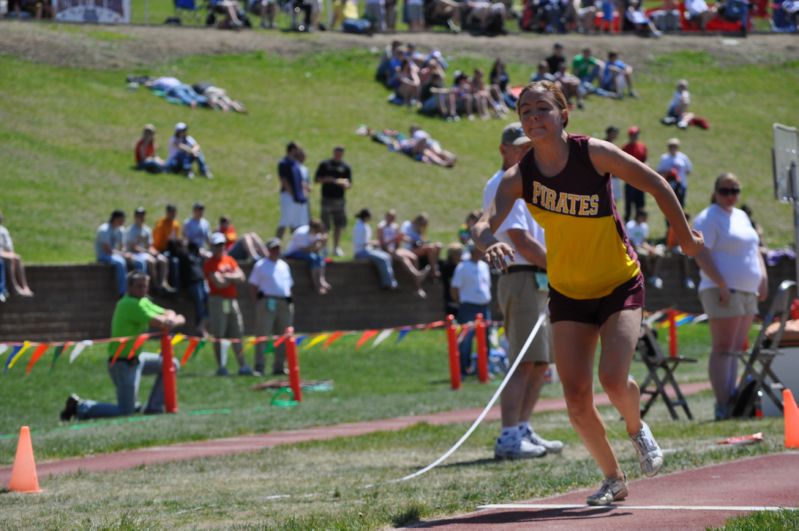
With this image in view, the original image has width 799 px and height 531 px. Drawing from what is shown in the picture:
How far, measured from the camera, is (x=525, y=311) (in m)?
9.81

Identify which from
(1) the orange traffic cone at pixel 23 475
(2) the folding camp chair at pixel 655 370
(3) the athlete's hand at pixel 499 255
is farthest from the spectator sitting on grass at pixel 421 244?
(3) the athlete's hand at pixel 499 255

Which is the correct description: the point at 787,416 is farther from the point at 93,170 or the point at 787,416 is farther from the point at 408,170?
the point at 408,170

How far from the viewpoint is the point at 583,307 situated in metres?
7.00

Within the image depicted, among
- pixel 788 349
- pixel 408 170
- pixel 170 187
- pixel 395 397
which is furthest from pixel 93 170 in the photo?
pixel 788 349

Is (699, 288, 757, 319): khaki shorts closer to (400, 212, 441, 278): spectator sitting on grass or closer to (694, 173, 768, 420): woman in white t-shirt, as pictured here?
(694, 173, 768, 420): woman in white t-shirt

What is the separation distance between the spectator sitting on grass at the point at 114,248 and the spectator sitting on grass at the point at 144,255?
15 centimetres

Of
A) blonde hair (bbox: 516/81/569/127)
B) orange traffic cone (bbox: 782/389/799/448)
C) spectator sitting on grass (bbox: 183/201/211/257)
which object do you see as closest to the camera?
blonde hair (bbox: 516/81/569/127)

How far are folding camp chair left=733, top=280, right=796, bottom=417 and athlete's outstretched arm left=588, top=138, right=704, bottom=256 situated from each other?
5775 mm

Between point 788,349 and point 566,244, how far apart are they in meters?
6.65

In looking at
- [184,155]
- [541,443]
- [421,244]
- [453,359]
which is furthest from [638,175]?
[184,155]

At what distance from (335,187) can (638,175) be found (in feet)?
64.0

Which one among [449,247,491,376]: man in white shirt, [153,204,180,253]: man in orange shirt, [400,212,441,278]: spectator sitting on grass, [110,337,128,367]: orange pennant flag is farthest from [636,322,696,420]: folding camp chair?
[400,212,441,278]: spectator sitting on grass

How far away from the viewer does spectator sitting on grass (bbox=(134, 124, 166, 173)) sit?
29.8 metres

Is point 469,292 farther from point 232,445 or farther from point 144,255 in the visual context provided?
point 232,445
